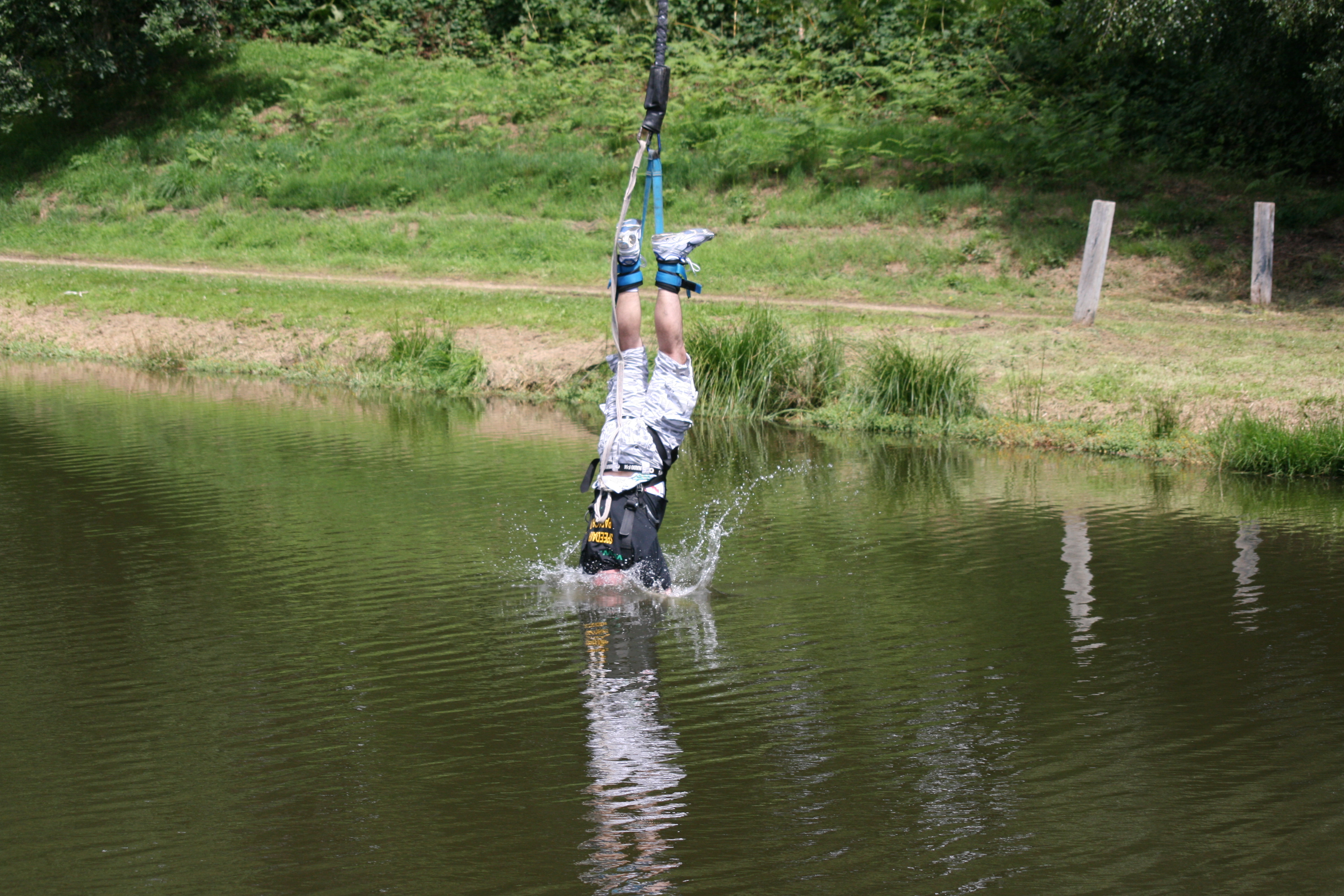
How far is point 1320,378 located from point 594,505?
31.0 feet

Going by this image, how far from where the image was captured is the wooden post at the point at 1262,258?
1967 centimetres

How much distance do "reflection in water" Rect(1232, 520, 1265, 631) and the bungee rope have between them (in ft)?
11.8

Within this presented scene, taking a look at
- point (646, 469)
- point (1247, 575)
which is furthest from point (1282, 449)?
point (646, 469)

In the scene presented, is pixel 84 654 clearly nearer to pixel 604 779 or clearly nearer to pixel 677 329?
pixel 604 779

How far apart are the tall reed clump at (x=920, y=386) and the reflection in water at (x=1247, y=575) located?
4.48 metres

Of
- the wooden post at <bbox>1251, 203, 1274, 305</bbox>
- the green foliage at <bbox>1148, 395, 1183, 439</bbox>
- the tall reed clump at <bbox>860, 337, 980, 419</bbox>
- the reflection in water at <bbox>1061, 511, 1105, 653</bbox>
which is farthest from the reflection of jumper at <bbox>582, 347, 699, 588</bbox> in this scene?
the wooden post at <bbox>1251, 203, 1274, 305</bbox>

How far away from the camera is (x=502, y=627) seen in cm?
727

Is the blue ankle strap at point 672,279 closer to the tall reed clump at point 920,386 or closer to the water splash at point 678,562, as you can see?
the water splash at point 678,562

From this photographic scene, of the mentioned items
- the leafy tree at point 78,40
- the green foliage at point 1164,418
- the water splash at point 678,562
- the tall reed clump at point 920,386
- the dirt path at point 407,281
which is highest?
the leafy tree at point 78,40

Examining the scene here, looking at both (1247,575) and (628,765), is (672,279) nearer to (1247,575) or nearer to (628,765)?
(628,765)

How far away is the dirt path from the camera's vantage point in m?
19.7

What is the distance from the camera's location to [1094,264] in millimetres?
17875

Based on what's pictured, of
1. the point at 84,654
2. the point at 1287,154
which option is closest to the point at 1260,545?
the point at 84,654

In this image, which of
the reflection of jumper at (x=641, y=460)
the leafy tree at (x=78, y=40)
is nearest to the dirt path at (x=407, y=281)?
the leafy tree at (x=78, y=40)
